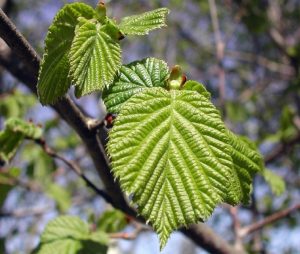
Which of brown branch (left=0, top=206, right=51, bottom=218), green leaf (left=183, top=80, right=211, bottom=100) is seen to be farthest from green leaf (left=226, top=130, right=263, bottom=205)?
brown branch (left=0, top=206, right=51, bottom=218)

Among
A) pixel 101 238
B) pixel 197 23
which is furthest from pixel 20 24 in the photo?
pixel 101 238

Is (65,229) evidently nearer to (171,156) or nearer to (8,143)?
(8,143)

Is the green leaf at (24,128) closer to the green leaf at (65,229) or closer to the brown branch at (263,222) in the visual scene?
the green leaf at (65,229)

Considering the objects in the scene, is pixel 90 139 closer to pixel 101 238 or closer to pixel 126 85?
pixel 126 85

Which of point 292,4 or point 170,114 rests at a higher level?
point 170,114

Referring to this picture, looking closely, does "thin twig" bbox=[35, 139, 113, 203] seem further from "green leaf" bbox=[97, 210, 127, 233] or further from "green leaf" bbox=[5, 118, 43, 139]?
"green leaf" bbox=[97, 210, 127, 233]

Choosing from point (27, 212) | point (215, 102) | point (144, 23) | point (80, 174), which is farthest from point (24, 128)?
point (215, 102)

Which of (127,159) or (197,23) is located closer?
(127,159)
